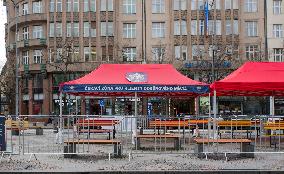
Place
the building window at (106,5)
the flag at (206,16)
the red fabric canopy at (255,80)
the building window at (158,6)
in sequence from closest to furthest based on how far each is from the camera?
the red fabric canopy at (255,80), the flag at (206,16), the building window at (106,5), the building window at (158,6)

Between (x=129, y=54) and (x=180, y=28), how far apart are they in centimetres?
661

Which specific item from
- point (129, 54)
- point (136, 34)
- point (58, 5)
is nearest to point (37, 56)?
point (58, 5)

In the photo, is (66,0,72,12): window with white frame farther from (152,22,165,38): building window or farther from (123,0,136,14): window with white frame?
(152,22,165,38): building window

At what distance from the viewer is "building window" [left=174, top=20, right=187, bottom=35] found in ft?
213

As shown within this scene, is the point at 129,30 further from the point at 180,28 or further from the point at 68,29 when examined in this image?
the point at 68,29

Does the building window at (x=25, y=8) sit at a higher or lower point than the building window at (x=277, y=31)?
higher

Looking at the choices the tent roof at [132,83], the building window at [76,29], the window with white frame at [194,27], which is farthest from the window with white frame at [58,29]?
the tent roof at [132,83]

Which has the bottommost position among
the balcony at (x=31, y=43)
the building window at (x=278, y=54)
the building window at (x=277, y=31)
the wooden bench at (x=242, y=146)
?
the wooden bench at (x=242, y=146)

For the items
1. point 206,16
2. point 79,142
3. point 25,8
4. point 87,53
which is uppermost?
point 25,8

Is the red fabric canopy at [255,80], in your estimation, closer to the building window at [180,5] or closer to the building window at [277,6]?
the building window at [180,5]

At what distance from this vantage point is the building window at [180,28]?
6488 centimetres

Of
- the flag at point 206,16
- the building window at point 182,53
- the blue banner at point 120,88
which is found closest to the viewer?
the blue banner at point 120,88

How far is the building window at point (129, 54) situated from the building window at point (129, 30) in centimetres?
153

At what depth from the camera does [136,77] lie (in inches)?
857
